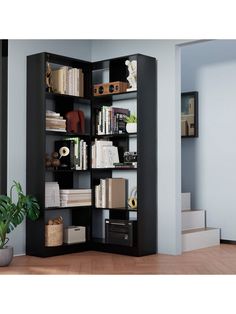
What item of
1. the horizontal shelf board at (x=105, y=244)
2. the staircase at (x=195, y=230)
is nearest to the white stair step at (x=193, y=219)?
the staircase at (x=195, y=230)

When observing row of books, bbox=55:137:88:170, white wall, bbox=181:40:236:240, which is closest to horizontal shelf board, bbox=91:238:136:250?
row of books, bbox=55:137:88:170

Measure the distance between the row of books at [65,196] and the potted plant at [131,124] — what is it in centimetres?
93

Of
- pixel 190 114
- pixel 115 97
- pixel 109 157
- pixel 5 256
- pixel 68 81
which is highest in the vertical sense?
pixel 68 81

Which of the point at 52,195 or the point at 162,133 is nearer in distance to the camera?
the point at 52,195

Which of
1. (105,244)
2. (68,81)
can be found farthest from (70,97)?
(105,244)

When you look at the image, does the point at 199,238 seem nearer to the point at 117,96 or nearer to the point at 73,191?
the point at 73,191

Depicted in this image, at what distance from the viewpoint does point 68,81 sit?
673cm

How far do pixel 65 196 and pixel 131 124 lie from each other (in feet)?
3.79

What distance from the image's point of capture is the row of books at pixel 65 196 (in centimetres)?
643

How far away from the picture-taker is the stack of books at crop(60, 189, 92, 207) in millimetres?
6586

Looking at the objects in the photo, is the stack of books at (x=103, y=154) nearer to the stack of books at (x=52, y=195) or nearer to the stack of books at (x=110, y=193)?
the stack of books at (x=110, y=193)

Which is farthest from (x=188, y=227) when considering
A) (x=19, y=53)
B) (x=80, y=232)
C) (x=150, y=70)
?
(x=19, y=53)
